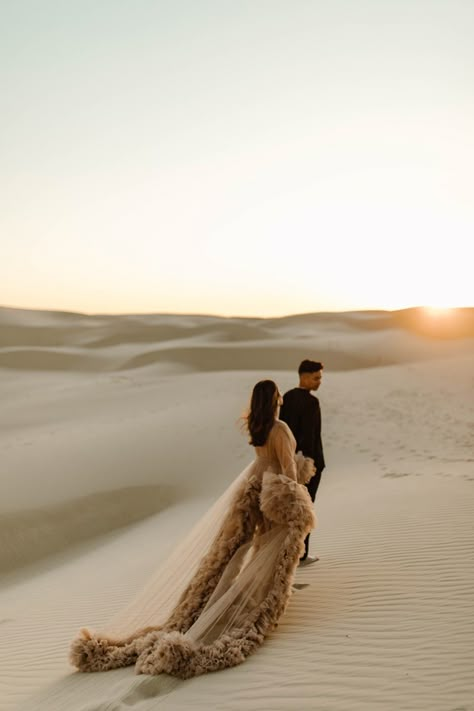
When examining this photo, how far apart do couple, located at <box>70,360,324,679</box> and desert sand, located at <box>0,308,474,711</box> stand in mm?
170

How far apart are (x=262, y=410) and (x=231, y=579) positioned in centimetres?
128

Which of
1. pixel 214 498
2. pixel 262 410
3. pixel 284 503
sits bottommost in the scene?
pixel 214 498

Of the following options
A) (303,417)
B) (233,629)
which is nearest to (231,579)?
(233,629)

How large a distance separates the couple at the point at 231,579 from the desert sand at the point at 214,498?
17cm

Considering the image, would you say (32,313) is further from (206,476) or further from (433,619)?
(433,619)

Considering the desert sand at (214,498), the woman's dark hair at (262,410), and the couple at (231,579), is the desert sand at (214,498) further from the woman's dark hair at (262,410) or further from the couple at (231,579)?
the woman's dark hair at (262,410)

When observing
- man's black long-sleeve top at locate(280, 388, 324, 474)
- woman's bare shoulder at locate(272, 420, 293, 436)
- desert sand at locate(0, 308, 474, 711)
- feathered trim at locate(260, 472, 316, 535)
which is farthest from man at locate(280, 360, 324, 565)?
feathered trim at locate(260, 472, 316, 535)

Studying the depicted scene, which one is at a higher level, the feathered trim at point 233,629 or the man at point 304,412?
the man at point 304,412

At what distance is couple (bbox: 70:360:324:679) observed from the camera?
5.42 m

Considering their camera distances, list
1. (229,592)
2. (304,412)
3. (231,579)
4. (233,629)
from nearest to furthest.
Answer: (233,629) → (229,592) → (231,579) → (304,412)

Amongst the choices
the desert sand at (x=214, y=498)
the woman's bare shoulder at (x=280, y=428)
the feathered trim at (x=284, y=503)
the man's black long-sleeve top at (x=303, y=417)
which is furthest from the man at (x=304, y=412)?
the feathered trim at (x=284, y=503)

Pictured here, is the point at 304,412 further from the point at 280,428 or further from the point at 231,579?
the point at 231,579

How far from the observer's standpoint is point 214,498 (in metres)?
15.1

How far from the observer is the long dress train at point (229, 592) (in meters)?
5.30
